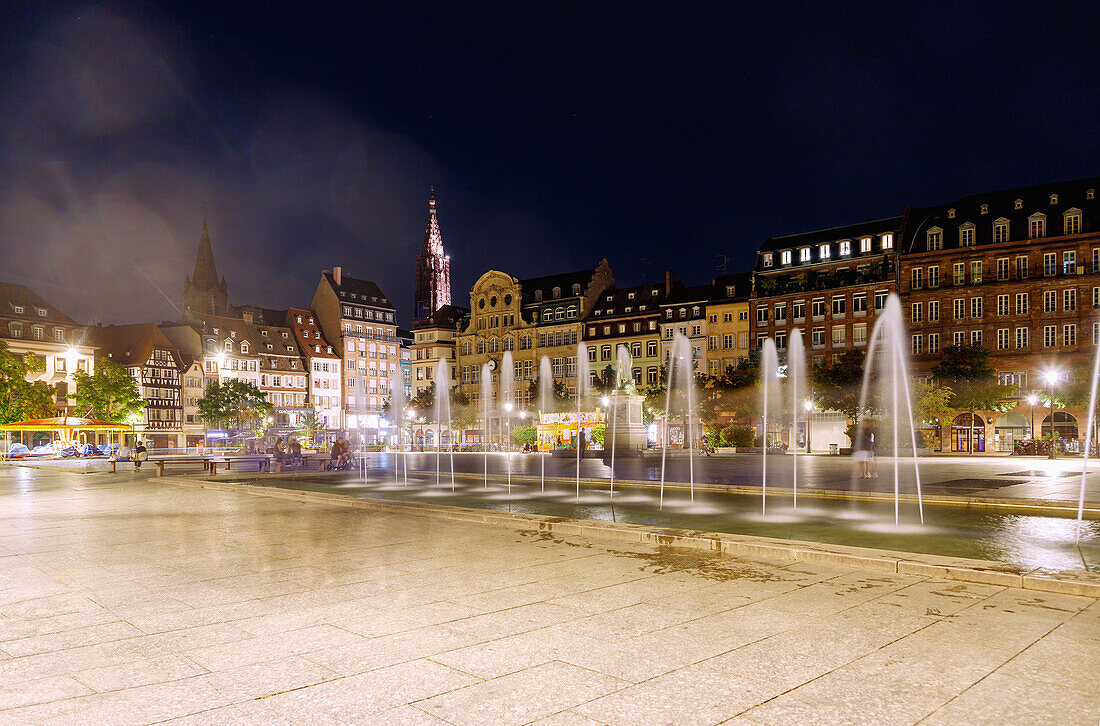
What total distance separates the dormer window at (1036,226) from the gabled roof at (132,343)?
93.2 meters

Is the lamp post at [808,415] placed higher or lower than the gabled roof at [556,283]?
lower

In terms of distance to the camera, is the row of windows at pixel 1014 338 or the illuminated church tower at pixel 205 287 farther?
the illuminated church tower at pixel 205 287

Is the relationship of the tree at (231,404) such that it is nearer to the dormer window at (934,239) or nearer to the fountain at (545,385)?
the fountain at (545,385)

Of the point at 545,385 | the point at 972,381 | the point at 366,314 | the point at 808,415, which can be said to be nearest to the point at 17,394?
the point at 545,385

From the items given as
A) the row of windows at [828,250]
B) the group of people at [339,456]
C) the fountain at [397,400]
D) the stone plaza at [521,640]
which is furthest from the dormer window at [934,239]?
the stone plaza at [521,640]

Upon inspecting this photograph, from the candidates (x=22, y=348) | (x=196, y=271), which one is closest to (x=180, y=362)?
(x=22, y=348)

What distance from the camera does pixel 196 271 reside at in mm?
137250

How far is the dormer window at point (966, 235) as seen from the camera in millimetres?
66988

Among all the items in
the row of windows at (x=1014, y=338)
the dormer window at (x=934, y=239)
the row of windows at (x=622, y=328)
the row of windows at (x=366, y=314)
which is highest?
the dormer window at (x=934, y=239)

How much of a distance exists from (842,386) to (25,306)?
84069mm

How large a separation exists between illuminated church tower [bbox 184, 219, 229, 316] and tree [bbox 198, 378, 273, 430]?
Result: 132 feet

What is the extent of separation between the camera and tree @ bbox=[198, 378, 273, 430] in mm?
90375

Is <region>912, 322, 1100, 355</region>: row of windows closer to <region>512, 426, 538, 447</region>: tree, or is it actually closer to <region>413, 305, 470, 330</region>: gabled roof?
<region>512, 426, 538, 447</region>: tree

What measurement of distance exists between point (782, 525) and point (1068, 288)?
61.5 meters
